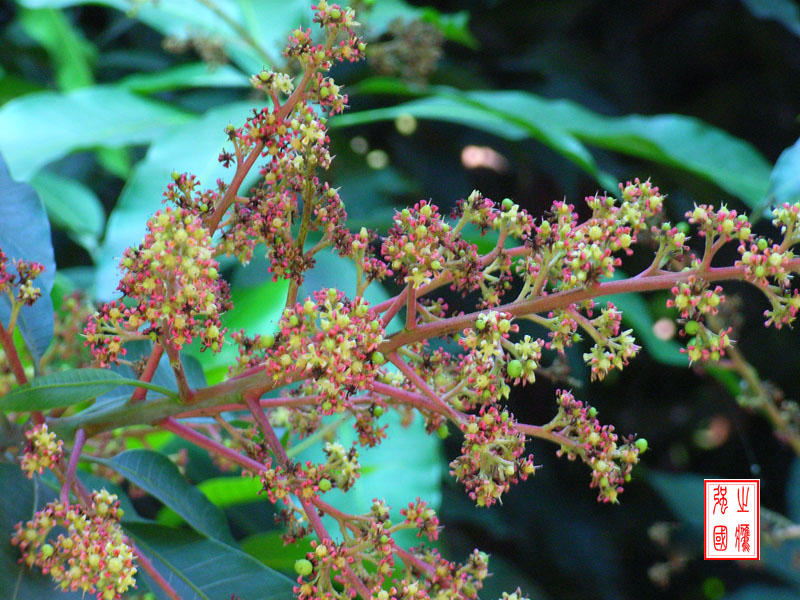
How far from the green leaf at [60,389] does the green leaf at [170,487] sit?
0.19 m

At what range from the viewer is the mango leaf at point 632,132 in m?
2.02

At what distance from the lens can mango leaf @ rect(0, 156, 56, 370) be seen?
1131mm

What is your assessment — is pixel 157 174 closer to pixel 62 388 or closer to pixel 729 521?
pixel 62 388

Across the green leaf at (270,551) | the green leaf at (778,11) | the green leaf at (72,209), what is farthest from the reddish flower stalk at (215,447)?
the green leaf at (778,11)

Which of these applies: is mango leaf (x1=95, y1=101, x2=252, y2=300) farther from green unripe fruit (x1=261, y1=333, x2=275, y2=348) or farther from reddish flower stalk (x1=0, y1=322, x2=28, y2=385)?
green unripe fruit (x1=261, y1=333, x2=275, y2=348)

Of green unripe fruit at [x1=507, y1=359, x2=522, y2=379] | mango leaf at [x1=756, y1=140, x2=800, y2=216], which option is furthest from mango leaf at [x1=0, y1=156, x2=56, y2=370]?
mango leaf at [x1=756, y1=140, x2=800, y2=216]

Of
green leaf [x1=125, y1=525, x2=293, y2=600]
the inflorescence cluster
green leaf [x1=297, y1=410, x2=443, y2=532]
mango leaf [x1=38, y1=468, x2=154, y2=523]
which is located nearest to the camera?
the inflorescence cluster

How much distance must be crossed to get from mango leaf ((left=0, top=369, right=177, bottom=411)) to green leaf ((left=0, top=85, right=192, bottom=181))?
1.16 m

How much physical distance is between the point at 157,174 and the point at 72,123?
0.50 meters

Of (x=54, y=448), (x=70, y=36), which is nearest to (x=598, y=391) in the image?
(x=54, y=448)

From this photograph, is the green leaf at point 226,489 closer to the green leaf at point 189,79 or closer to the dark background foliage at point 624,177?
the dark background foliage at point 624,177

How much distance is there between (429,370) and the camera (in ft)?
3.06

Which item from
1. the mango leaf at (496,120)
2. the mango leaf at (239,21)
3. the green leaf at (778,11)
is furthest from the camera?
the mango leaf at (239,21)

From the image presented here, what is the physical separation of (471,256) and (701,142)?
62.1 inches
